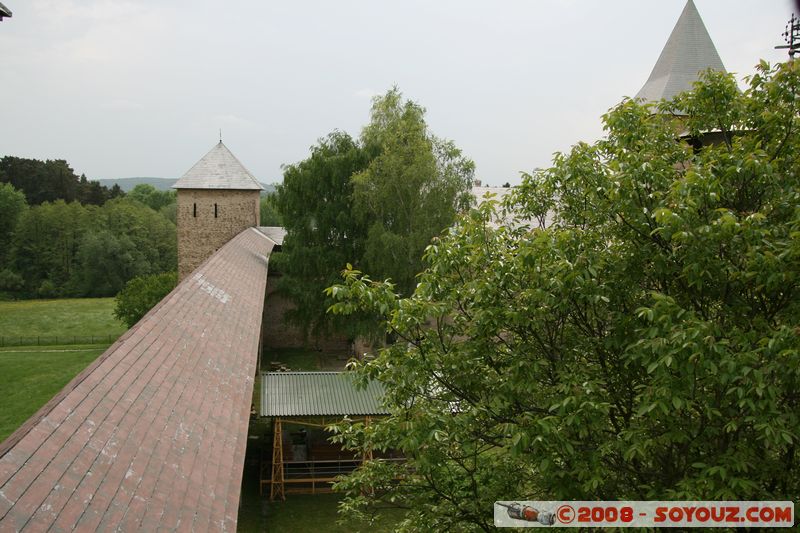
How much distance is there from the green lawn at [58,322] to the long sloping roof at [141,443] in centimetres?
3175

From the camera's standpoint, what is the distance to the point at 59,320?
4372 cm

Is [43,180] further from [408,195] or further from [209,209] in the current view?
[408,195]

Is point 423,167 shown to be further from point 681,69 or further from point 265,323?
point 265,323

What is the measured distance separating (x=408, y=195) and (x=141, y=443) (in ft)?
49.8

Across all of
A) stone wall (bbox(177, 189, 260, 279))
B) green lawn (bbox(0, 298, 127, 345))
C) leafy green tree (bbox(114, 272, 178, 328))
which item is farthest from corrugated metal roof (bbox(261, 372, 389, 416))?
green lawn (bbox(0, 298, 127, 345))

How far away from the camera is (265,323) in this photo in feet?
96.9

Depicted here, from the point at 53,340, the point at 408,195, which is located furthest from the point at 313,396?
the point at 53,340

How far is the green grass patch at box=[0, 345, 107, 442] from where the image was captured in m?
21.5

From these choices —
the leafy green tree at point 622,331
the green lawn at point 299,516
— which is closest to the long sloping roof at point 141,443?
the leafy green tree at point 622,331

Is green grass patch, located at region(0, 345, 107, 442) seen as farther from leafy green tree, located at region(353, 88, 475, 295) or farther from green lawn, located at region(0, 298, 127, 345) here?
leafy green tree, located at region(353, 88, 475, 295)

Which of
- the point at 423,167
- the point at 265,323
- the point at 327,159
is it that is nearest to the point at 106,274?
the point at 265,323

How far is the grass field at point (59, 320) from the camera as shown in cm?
4028

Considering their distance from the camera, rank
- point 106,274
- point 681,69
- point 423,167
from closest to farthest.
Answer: point 681,69
point 423,167
point 106,274

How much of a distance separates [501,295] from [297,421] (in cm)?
921
